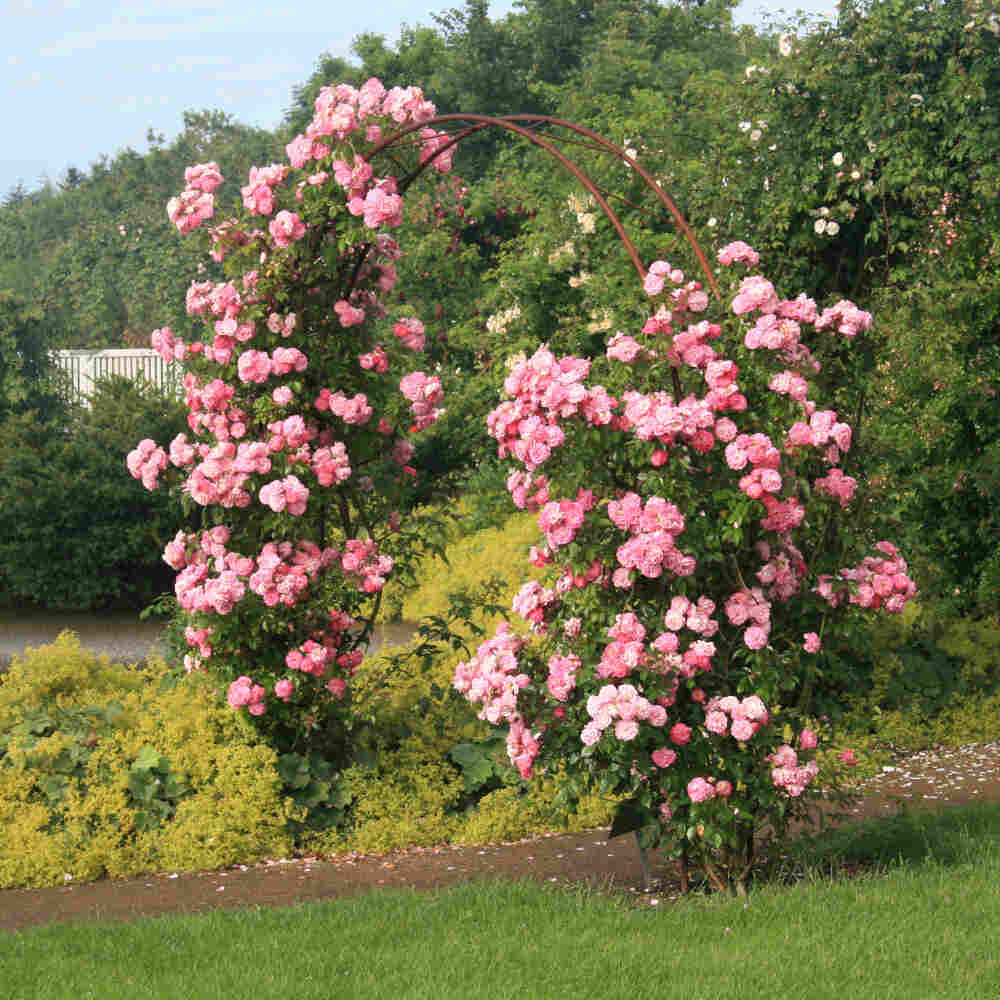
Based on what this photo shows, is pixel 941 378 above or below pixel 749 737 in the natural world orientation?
above

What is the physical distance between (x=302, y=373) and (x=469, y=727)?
77.1 inches

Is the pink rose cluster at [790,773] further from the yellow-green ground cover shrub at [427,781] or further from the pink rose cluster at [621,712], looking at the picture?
the yellow-green ground cover shrub at [427,781]

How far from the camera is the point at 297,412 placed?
238 inches

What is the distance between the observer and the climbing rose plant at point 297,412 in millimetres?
5750

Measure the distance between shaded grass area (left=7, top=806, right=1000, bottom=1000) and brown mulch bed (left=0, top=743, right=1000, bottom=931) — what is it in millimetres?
386

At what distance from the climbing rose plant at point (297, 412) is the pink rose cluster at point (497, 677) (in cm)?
132

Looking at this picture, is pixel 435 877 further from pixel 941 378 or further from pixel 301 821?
pixel 941 378

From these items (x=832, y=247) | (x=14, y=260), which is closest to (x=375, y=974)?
(x=832, y=247)

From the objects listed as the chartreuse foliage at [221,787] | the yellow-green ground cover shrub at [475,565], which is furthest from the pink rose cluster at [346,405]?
the yellow-green ground cover shrub at [475,565]

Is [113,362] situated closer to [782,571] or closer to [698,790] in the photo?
[782,571]

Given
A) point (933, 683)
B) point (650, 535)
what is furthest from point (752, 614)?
point (933, 683)

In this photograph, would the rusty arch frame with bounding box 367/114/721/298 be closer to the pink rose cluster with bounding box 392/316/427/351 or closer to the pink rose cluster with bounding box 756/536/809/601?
the pink rose cluster with bounding box 392/316/427/351

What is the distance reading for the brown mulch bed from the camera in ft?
16.2

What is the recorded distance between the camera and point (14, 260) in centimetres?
3791
